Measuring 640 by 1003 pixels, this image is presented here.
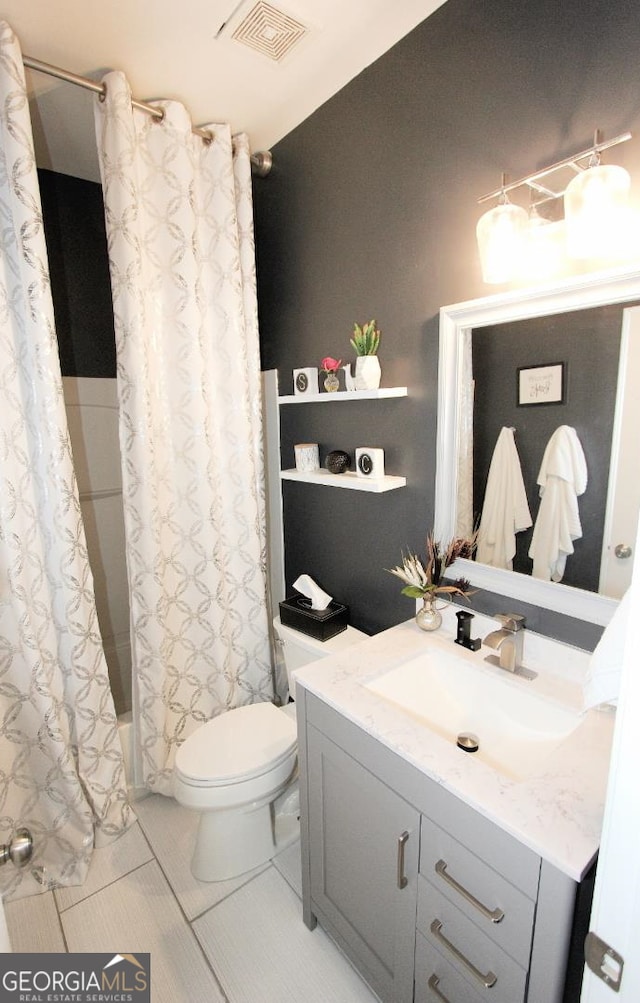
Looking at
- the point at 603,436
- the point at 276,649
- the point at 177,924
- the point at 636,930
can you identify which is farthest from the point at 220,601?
the point at 636,930

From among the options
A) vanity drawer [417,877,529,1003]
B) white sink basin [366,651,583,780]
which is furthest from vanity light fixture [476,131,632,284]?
vanity drawer [417,877,529,1003]

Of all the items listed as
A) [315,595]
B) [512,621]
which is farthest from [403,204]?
[315,595]

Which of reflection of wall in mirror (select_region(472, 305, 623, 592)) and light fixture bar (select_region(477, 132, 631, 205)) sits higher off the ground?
light fixture bar (select_region(477, 132, 631, 205))

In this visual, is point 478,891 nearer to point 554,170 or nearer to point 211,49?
point 554,170

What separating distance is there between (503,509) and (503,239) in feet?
2.27

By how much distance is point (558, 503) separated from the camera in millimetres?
1186

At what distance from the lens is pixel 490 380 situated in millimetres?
1302

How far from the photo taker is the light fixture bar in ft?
3.14

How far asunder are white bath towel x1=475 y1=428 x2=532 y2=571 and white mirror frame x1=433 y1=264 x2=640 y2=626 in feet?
0.15

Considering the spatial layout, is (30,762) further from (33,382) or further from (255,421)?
(255,421)

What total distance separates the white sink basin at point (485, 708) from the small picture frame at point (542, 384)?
729 millimetres

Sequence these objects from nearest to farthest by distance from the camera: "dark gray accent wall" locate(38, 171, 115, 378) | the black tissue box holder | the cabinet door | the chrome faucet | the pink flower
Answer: the cabinet door, the chrome faucet, the pink flower, the black tissue box holder, "dark gray accent wall" locate(38, 171, 115, 378)

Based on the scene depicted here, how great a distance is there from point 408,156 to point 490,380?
757 mm

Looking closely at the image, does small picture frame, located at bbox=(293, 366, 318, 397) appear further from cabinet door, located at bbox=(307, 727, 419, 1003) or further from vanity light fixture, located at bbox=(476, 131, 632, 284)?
cabinet door, located at bbox=(307, 727, 419, 1003)
